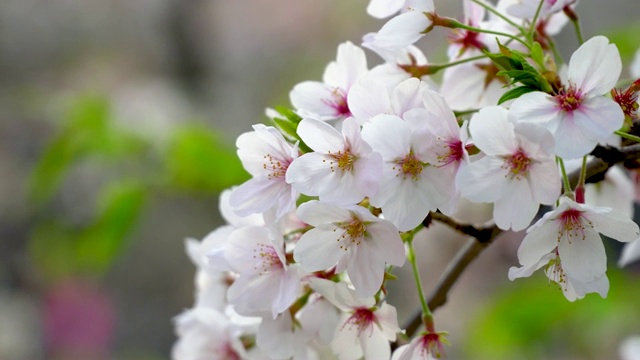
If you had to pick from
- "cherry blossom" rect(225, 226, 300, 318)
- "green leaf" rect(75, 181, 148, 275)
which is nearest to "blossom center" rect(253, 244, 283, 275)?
"cherry blossom" rect(225, 226, 300, 318)

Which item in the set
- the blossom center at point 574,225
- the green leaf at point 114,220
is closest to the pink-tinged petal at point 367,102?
the blossom center at point 574,225

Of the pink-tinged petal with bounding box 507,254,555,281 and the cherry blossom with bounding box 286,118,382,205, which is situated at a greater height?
the cherry blossom with bounding box 286,118,382,205

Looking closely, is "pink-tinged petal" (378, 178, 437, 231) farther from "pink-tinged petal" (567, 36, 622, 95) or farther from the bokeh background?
the bokeh background

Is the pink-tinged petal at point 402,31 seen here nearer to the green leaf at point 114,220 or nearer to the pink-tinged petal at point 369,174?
the pink-tinged petal at point 369,174

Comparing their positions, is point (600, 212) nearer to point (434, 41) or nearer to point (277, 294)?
point (277, 294)

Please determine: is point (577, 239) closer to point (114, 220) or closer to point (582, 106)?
point (582, 106)

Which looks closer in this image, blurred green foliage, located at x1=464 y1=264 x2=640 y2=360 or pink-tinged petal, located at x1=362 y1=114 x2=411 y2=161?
pink-tinged petal, located at x1=362 y1=114 x2=411 y2=161
